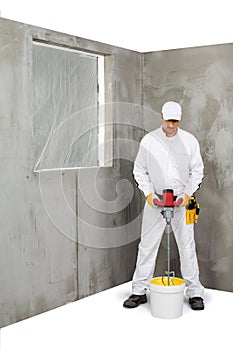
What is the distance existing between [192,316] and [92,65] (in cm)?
211

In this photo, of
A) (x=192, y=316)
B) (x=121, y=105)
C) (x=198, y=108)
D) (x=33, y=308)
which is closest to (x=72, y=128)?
(x=121, y=105)

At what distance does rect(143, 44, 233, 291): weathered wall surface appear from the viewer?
13.6 ft

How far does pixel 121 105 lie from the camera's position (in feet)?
14.4

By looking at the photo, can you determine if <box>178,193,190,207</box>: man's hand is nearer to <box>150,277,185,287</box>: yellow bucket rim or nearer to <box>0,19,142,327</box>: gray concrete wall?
<box>150,277,185,287</box>: yellow bucket rim

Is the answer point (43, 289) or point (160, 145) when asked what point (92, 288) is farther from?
point (160, 145)

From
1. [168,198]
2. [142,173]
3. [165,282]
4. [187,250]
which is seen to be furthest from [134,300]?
[142,173]

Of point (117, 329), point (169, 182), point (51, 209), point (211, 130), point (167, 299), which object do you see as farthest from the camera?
point (211, 130)

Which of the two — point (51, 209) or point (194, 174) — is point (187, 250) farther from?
point (51, 209)

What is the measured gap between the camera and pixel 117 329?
11.2ft

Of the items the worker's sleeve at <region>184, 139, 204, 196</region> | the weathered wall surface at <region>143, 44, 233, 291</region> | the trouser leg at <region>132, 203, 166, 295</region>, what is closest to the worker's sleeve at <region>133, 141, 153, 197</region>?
the trouser leg at <region>132, 203, 166, 295</region>

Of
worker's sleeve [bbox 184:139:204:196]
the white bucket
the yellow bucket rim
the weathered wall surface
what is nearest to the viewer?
the white bucket

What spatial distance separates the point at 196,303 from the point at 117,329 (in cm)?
71

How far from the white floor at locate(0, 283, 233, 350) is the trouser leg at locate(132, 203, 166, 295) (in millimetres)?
174

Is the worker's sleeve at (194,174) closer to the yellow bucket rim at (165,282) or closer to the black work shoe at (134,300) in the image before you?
the yellow bucket rim at (165,282)
